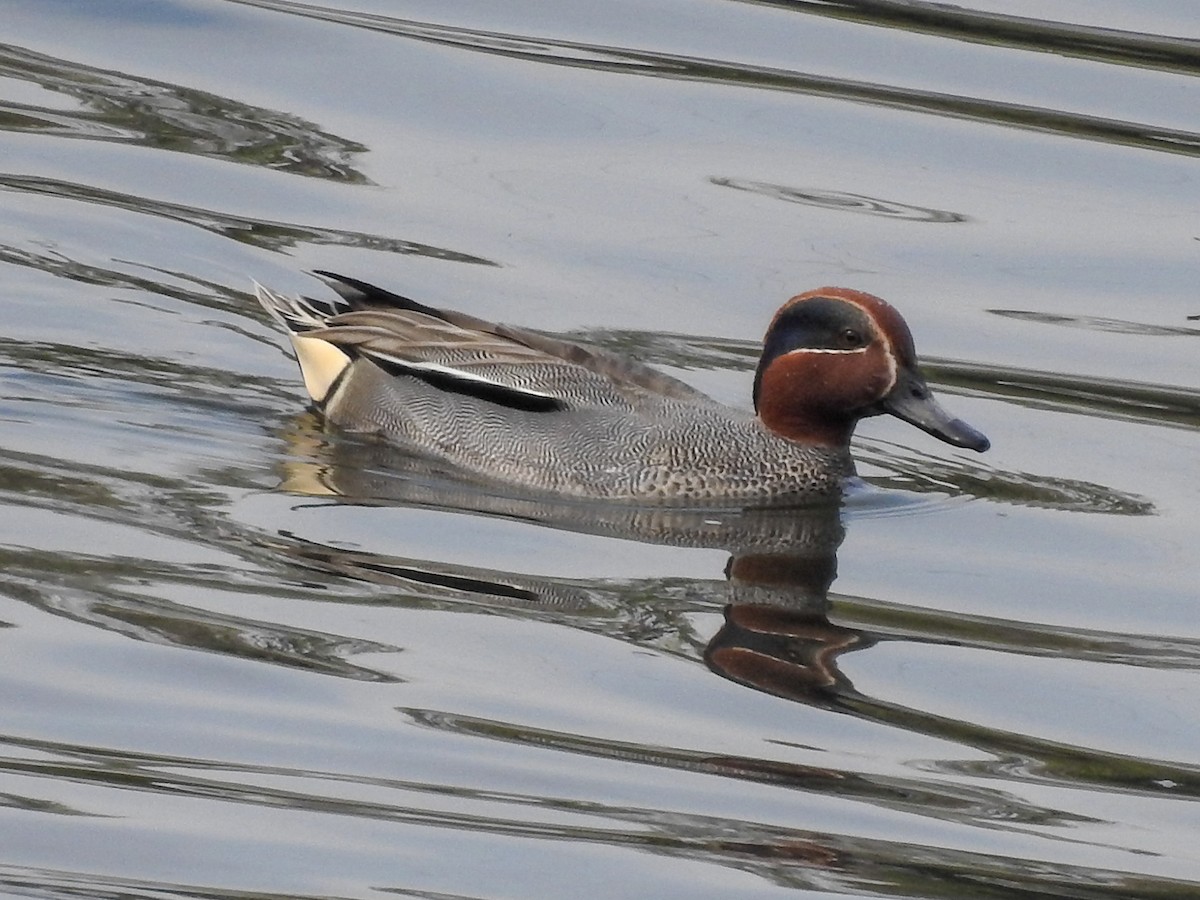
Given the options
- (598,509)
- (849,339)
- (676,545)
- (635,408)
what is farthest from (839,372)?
(676,545)

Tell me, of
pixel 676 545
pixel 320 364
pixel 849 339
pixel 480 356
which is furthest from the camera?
pixel 320 364

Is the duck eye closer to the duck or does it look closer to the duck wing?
the duck

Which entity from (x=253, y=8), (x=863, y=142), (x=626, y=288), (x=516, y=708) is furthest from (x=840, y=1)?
(x=516, y=708)

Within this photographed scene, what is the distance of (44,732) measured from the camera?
6.34 meters

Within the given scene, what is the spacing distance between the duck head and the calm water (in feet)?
1.09

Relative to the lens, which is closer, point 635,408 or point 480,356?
point 635,408

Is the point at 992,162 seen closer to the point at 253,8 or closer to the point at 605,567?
the point at 253,8

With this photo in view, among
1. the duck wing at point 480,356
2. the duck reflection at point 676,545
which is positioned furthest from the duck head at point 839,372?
the duck reflection at point 676,545

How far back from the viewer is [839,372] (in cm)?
949

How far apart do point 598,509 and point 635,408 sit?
54 centimetres

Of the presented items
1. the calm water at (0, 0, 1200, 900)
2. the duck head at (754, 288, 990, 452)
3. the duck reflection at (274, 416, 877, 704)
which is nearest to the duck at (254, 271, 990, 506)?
the duck head at (754, 288, 990, 452)

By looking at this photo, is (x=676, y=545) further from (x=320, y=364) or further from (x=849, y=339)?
(x=320, y=364)

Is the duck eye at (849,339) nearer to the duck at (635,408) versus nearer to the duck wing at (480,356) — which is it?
the duck at (635,408)

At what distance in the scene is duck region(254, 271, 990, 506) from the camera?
30.6 feet
